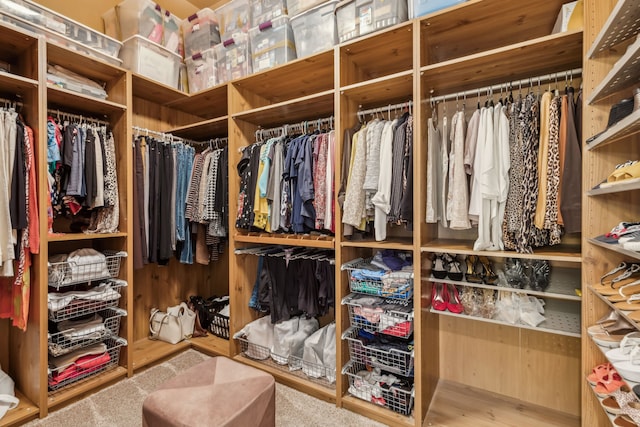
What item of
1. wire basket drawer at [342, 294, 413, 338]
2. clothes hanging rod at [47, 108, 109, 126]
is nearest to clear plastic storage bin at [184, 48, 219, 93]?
clothes hanging rod at [47, 108, 109, 126]

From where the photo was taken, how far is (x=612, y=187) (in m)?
1.07

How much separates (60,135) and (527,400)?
339 centimetres

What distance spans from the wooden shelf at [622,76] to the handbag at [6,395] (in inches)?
127

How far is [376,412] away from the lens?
5.91 feet

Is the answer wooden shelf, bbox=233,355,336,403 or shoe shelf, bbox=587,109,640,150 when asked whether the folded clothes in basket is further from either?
shoe shelf, bbox=587,109,640,150

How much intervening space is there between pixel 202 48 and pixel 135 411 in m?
2.72

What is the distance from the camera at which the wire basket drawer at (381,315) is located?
176 cm

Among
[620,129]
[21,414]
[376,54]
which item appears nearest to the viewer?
[620,129]

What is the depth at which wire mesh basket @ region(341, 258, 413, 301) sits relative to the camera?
1.77 meters

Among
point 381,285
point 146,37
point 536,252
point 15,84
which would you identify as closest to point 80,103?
point 15,84

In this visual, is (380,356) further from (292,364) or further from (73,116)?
(73,116)

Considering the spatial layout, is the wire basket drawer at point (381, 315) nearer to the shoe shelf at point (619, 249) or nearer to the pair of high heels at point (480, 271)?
the pair of high heels at point (480, 271)

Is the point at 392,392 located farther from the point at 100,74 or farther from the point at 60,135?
the point at 100,74

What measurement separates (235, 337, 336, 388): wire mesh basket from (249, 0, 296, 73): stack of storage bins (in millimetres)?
2089
